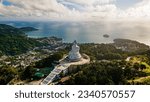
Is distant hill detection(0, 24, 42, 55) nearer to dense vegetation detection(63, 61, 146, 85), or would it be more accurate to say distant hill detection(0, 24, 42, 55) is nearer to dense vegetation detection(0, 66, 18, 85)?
dense vegetation detection(0, 66, 18, 85)

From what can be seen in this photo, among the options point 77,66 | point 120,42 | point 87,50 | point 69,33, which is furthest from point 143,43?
point 77,66

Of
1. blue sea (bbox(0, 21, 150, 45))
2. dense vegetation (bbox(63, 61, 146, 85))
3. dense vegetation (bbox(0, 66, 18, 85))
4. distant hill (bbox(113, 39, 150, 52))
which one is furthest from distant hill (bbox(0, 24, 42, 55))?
dense vegetation (bbox(63, 61, 146, 85))

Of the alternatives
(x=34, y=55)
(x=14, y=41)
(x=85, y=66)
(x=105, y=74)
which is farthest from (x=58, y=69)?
(x=14, y=41)

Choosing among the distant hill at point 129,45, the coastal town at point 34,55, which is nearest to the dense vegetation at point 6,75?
the coastal town at point 34,55

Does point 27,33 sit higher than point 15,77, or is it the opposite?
point 27,33

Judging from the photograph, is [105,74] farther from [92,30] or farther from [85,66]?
[92,30]

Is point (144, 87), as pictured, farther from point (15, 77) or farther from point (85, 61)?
point (15, 77)

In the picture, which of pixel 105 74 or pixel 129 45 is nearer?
pixel 105 74

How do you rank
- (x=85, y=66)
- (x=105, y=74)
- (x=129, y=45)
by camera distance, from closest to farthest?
(x=105, y=74) → (x=85, y=66) → (x=129, y=45)
